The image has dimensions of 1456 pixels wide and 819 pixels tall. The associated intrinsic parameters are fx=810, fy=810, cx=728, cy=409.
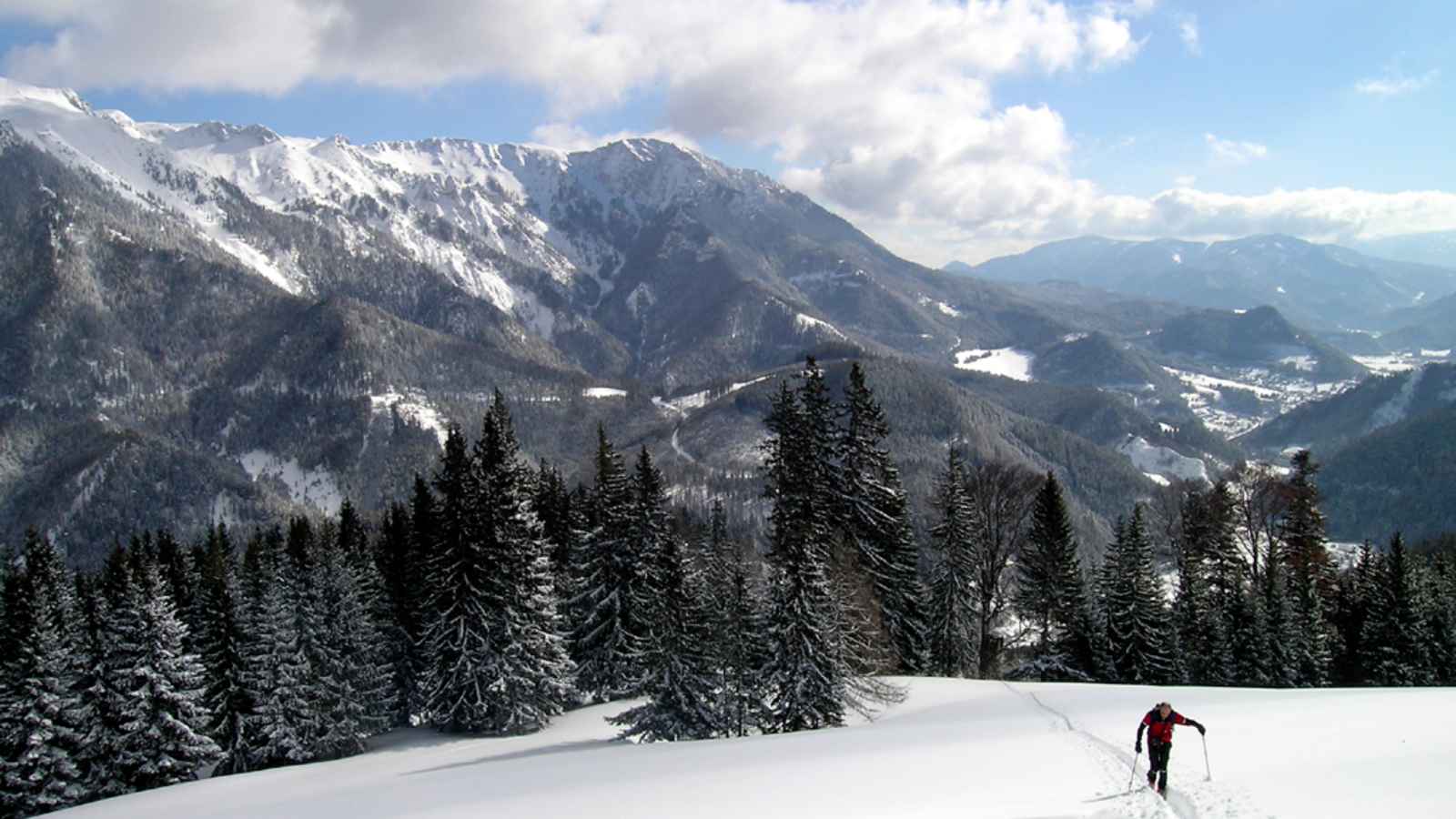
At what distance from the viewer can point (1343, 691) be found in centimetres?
2530

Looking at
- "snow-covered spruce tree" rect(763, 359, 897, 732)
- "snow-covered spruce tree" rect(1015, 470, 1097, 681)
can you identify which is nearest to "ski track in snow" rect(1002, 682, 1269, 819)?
"snow-covered spruce tree" rect(763, 359, 897, 732)

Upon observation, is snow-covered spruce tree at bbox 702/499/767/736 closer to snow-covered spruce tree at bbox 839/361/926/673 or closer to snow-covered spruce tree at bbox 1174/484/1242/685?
snow-covered spruce tree at bbox 839/361/926/673

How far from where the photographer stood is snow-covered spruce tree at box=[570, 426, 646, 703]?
3897 centimetres

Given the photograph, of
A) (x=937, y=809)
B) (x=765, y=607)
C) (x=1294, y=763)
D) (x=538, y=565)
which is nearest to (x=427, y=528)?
(x=538, y=565)

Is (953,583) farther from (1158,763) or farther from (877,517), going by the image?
(1158,763)

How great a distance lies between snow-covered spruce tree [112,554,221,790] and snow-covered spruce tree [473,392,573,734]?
1531 centimetres

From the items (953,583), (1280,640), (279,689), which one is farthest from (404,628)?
(1280,640)

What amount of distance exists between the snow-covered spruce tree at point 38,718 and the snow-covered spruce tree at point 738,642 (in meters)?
31.3

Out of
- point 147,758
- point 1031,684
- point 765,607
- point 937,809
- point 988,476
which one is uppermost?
point 988,476

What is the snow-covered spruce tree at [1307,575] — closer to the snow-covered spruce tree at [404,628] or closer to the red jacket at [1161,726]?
the red jacket at [1161,726]

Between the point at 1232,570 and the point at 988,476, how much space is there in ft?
57.1

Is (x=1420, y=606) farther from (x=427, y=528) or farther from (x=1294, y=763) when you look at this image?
(x=427, y=528)

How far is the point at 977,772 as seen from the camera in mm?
16922

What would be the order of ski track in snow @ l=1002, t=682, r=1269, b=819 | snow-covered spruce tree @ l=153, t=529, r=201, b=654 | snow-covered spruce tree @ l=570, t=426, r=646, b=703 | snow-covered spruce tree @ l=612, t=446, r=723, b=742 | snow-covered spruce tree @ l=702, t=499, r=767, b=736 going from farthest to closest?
snow-covered spruce tree @ l=153, t=529, r=201, b=654
snow-covered spruce tree @ l=570, t=426, r=646, b=703
snow-covered spruce tree @ l=612, t=446, r=723, b=742
snow-covered spruce tree @ l=702, t=499, r=767, b=736
ski track in snow @ l=1002, t=682, r=1269, b=819
